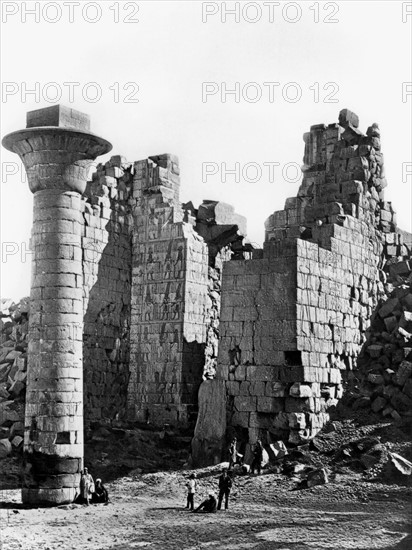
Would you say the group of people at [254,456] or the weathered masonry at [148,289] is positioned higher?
the weathered masonry at [148,289]

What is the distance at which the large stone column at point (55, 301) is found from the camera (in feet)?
48.4

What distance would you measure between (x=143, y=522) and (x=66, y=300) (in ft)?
13.4

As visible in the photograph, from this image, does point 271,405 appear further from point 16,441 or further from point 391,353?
point 16,441

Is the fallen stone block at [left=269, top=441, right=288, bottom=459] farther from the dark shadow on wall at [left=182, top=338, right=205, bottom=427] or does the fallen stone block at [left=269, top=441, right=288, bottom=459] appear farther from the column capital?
the column capital

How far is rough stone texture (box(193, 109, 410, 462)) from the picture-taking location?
56.8ft

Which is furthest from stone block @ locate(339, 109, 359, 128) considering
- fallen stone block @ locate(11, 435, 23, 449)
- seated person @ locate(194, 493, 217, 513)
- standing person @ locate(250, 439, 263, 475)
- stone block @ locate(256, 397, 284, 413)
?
seated person @ locate(194, 493, 217, 513)

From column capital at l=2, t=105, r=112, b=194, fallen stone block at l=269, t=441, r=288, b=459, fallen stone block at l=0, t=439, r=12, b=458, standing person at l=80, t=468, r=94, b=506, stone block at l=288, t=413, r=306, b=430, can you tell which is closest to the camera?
standing person at l=80, t=468, r=94, b=506

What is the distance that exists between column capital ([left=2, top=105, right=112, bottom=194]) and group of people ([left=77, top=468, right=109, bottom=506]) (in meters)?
4.89

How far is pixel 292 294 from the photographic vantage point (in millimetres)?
17469

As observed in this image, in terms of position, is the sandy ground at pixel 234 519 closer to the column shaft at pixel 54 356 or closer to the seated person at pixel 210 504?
the seated person at pixel 210 504

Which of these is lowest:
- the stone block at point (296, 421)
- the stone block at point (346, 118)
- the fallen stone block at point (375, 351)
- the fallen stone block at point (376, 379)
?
the stone block at point (296, 421)

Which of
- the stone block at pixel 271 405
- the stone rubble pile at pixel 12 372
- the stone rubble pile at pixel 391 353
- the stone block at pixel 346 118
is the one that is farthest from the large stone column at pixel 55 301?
the stone block at pixel 346 118

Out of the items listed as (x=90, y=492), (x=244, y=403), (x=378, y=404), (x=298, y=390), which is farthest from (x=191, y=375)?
(x=90, y=492)

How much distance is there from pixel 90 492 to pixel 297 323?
5.21m
